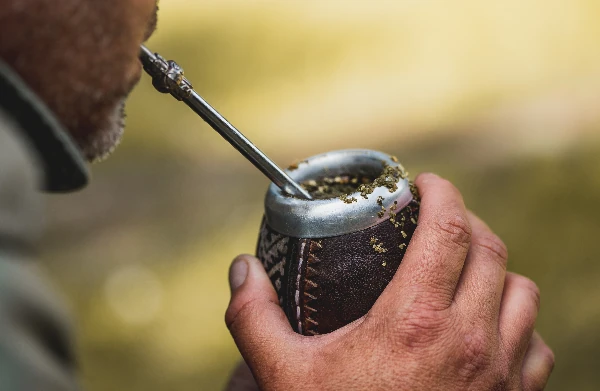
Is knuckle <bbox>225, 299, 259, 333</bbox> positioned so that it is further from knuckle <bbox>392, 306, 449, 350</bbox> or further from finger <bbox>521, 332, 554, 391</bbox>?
finger <bbox>521, 332, 554, 391</bbox>

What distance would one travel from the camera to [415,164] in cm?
292

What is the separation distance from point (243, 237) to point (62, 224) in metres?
0.96

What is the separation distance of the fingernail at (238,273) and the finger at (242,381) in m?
0.27

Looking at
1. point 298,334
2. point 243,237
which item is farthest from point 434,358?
point 243,237

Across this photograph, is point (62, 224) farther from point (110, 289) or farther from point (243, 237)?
point (243, 237)

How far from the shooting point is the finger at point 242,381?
1126 mm

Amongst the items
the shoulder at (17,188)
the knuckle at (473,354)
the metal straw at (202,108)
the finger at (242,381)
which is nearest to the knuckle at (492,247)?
the knuckle at (473,354)

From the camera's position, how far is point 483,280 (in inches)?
33.6

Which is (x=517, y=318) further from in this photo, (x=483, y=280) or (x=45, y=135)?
(x=45, y=135)

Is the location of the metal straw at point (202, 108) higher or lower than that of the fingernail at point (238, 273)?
higher

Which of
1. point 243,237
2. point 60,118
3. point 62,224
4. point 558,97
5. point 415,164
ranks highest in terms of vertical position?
point 60,118

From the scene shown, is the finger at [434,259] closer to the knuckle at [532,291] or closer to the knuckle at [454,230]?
the knuckle at [454,230]

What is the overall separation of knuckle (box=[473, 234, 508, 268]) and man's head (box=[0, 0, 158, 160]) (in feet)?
1.66

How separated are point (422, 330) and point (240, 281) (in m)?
0.27
